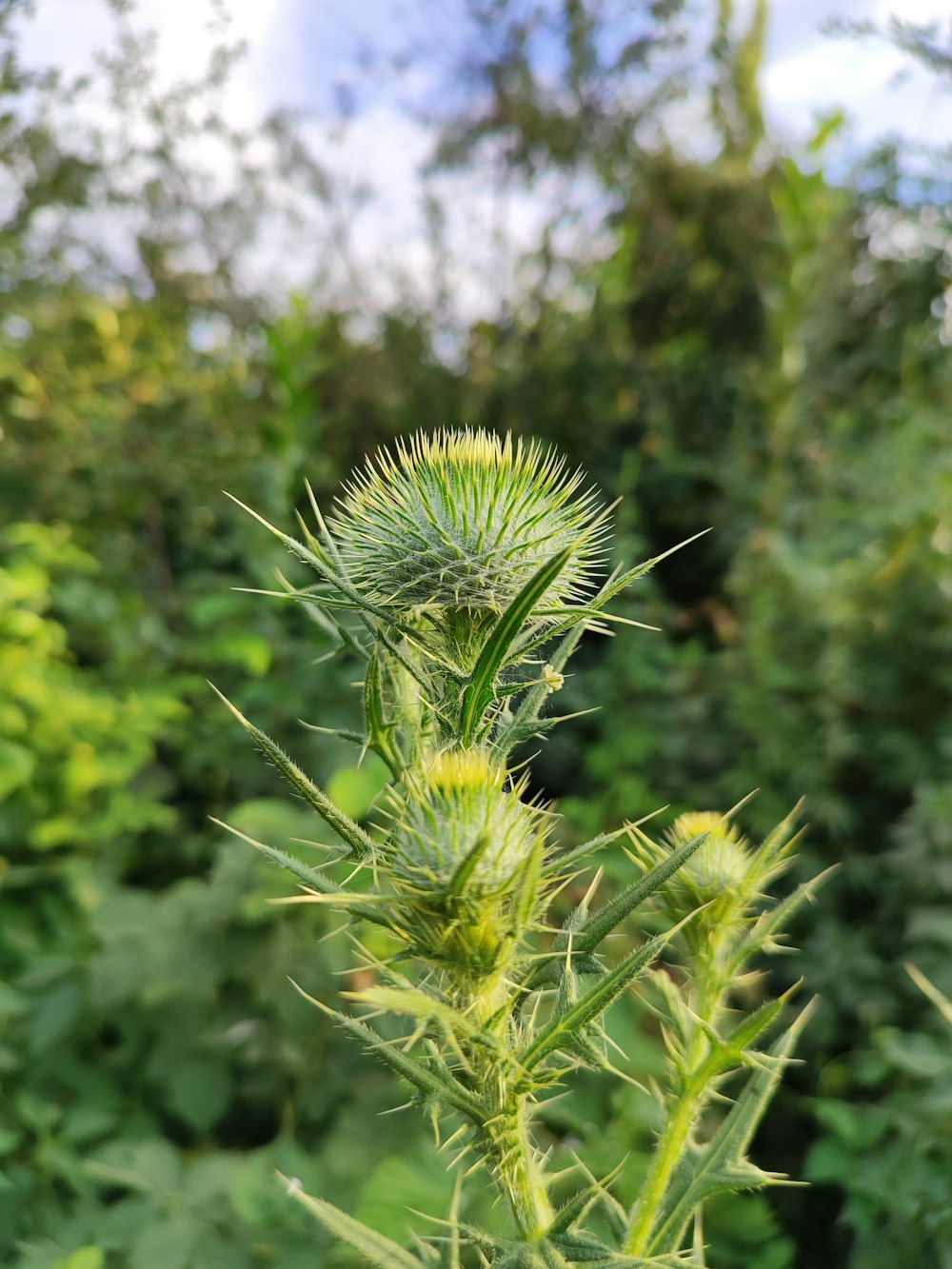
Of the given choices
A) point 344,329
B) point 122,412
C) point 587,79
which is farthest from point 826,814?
point 587,79

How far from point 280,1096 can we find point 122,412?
3.02 m

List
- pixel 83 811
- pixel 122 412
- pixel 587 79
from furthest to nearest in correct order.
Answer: pixel 587 79 → pixel 122 412 → pixel 83 811

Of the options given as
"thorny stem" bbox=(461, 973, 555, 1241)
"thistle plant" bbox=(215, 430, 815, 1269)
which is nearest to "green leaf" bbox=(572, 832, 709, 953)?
"thistle plant" bbox=(215, 430, 815, 1269)

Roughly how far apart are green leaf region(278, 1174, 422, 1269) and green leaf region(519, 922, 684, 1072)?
8.2 inches

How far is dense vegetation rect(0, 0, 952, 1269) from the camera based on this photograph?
72.4 inches

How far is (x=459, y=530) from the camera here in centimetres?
103

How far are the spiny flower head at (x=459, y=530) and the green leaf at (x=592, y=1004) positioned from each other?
0.40m

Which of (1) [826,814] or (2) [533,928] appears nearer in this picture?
(2) [533,928]

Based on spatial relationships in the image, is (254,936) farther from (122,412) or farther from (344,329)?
(344,329)

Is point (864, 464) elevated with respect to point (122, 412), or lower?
elevated

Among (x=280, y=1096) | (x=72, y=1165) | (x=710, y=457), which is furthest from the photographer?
(x=710, y=457)

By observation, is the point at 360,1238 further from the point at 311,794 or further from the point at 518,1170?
the point at 311,794

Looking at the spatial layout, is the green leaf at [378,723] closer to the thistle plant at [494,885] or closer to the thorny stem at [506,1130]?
the thistle plant at [494,885]

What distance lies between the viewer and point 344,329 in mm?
5570
